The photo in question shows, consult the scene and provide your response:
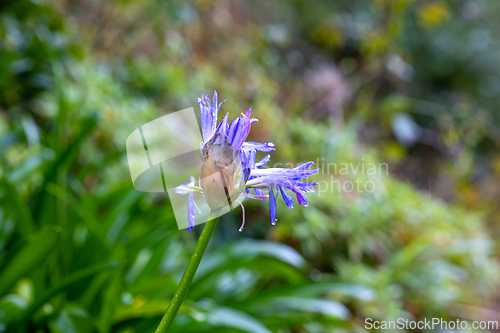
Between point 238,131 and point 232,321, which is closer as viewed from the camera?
point 238,131

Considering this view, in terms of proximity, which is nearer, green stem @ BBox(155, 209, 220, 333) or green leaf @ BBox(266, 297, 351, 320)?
green stem @ BBox(155, 209, 220, 333)

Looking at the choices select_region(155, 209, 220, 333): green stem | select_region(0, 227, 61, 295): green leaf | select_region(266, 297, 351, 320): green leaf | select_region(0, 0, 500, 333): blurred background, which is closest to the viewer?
select_region(155, 209, 220, 333): green stem

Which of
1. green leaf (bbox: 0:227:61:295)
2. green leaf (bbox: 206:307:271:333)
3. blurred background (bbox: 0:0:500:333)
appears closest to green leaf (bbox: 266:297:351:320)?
blurred background (bbox: 0:0:500:333)

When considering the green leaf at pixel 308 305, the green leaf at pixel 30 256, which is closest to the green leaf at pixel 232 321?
the green leaf at pixel 308 305

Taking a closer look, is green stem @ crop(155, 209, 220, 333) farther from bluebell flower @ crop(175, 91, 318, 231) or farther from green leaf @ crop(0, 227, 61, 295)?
green leaf @ crop(0, 227, 61, 295)

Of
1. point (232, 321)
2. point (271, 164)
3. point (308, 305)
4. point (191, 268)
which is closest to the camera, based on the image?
point (191, 268)

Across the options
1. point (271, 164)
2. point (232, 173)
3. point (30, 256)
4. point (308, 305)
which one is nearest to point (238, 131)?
point (232, 173)

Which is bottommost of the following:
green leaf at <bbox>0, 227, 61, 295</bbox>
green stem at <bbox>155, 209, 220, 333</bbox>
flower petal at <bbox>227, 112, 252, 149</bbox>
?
green stem at <bbox>155, 209, 220, 333</bbox>

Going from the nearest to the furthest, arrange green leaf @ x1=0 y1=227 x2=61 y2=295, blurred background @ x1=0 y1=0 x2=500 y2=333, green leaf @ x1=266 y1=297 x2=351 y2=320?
1. green leaf @ x1=0 y1=227 x2=61 y2=295
2. blurred background @ x1=0 y1=0 x2=500 y2=333
3. green leaf @ x1=266 y1=297 x2=351 y2=320

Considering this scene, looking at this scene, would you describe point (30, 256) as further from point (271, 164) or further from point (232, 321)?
point (271, 164)
